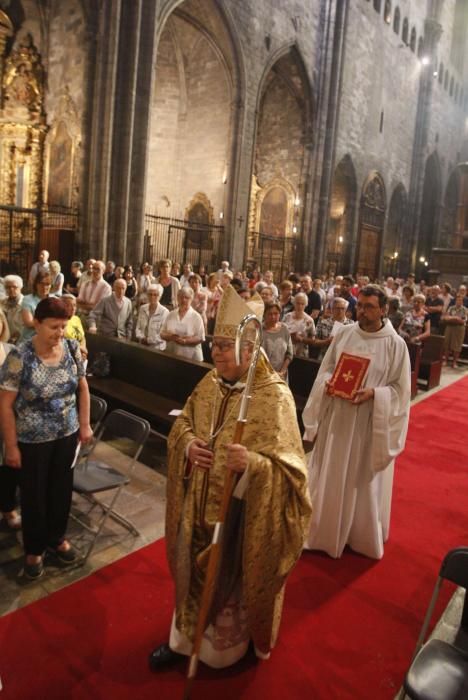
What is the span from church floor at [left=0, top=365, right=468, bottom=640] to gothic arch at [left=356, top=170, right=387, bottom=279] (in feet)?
76.3

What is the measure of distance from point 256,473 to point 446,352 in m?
11.4

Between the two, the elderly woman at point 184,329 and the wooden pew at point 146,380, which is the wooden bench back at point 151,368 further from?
the elderly woman at point 184,329

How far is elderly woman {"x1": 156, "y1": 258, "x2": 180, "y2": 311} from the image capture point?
10.1m

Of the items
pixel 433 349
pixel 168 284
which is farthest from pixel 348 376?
pixel 168 284

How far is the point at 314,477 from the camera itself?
413cm

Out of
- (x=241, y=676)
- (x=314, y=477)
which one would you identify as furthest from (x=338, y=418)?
(x=241, y=676)

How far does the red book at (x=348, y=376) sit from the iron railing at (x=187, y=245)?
49.6 ft

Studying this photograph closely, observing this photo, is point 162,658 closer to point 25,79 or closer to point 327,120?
point 25,79

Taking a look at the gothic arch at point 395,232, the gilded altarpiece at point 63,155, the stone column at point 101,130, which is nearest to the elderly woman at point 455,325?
the stone column at point 101,130

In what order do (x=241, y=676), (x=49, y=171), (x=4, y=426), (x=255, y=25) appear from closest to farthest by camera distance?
1. (x=241, y=676)
2. (x=4, y=426)
3. (x=49, y=171)
4. (x=255, y=25)

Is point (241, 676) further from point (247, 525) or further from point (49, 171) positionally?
point (49, 171)

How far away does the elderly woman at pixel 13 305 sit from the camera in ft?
18.5

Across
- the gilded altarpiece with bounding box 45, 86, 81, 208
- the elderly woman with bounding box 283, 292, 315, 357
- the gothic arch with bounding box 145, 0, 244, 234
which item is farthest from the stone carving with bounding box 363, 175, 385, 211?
the elderly woman with bounding box 283, 292, 315, 357

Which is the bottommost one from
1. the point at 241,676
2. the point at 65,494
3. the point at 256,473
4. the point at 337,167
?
the point at 241,676
